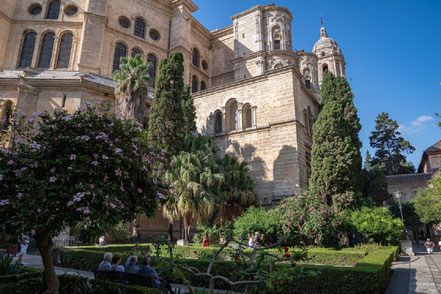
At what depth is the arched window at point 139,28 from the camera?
29.5 meters

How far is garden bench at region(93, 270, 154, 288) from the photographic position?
5461 mm

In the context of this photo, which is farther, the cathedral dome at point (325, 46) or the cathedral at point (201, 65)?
the cathedral dome at point (325, 46)

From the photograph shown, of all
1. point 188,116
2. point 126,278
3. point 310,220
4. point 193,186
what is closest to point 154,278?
point 126,278

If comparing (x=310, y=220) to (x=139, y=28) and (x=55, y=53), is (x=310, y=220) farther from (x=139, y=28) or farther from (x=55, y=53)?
(x=139, y=28)

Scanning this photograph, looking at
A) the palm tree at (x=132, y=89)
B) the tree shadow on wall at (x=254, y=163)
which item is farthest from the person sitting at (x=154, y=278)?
the tree shadow on wall at (x=254, y=163)

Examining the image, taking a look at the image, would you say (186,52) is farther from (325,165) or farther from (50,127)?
(50,127)

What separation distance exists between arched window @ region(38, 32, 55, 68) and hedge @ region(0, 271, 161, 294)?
25027mm

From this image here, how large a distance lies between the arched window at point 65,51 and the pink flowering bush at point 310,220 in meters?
22.9

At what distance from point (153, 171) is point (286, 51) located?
28.1 m

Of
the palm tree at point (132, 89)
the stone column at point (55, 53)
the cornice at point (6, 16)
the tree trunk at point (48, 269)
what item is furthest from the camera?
the stone column at point (55, 53)

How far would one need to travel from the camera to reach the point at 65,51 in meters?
26.3

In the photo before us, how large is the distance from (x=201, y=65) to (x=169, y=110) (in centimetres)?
1733

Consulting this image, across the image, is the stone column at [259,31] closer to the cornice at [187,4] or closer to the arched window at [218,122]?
the cornice at [187,4]

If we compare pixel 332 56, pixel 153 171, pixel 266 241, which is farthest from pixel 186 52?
pixel 153 171
